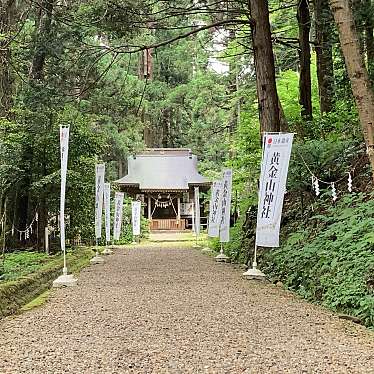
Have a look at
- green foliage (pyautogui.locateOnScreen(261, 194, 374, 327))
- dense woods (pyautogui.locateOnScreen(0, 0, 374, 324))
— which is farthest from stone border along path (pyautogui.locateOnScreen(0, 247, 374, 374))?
dense woods (pyautogui.locateOnScreen(0, 0, 374, 324))

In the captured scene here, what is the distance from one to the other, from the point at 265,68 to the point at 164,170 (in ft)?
80.2

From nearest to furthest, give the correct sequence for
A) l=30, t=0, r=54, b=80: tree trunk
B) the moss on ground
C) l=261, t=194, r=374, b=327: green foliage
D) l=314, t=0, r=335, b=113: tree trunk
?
l=261, t=194, r=374, b=327: green foliage, the moss on ground, l=314, t=0, r=335, b=113: tree trunk, l=30, t=0, r=54, b=80: tree trunk

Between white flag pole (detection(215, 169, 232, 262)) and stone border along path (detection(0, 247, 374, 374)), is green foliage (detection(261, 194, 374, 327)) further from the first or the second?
white flag pole (detection(215, 169, 232, 262))

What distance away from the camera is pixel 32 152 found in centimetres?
1487

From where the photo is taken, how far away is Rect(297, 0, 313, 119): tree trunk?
13.1 m

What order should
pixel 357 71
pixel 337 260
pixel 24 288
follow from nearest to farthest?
pixel 357 71 < pixel 337 260 < pixel 24 288

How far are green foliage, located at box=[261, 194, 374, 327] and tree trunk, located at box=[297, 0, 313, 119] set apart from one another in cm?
539

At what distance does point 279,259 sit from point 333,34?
5.30m

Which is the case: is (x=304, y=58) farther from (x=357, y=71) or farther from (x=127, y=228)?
(x=127, y=228)

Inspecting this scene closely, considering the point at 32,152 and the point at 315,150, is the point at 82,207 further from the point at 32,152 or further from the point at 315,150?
the point at 315,150

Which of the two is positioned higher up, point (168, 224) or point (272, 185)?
point (272, 185)

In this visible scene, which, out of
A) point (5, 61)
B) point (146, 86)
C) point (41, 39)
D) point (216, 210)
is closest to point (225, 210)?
point (216, 210)

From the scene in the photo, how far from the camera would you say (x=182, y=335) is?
14.5 ft

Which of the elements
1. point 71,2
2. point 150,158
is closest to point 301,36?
point 71,2
